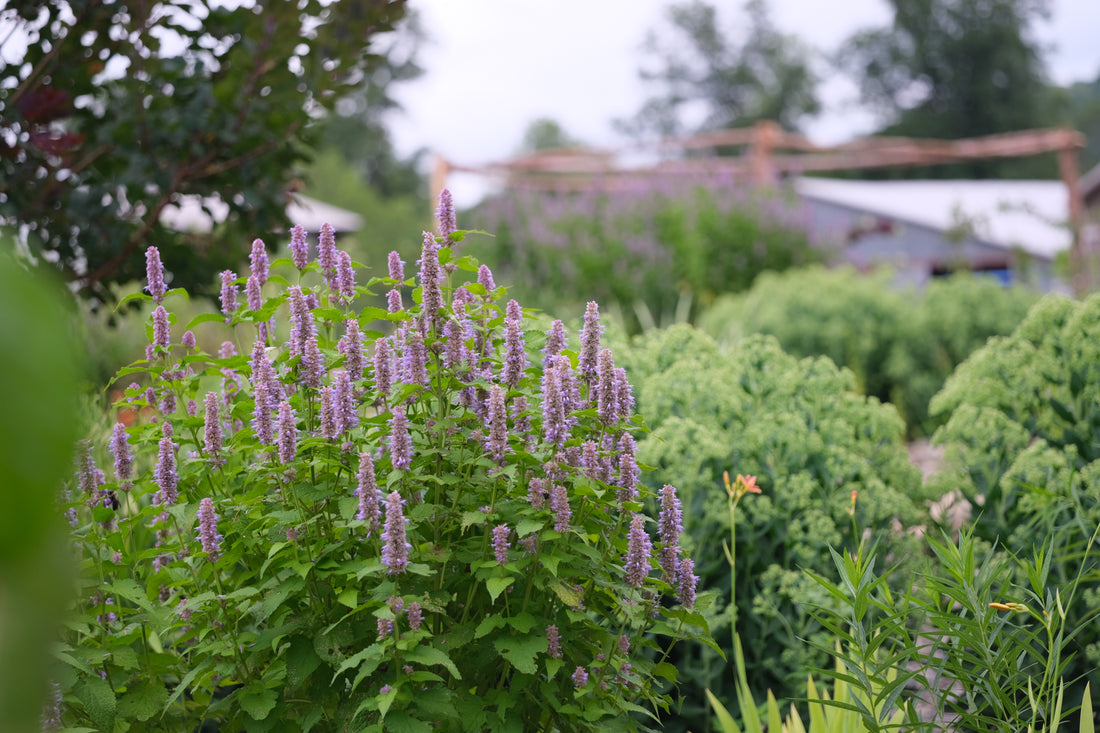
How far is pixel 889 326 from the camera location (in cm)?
777

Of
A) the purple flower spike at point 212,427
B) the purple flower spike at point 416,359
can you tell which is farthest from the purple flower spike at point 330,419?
the purple flower spike at point 212,427

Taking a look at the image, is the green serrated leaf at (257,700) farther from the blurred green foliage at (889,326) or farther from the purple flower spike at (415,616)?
the blurred green foliage at (889,326)

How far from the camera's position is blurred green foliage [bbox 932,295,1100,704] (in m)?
2.76

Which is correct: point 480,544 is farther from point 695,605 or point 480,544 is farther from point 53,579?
point 53,579

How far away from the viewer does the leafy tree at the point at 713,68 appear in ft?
169

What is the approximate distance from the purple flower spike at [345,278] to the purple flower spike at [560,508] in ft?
2.14

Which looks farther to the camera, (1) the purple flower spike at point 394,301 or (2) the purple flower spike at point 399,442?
(1) the purple flower spike at point 394,301

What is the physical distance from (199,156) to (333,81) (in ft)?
2.02

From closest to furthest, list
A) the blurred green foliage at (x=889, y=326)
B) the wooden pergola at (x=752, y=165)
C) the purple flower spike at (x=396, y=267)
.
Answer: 1. the purple flower spike at (x=396, y=267)
2. the blurred green foliage at (x=889, y=326)
3. the wooden pergola at (x=752, y=165)

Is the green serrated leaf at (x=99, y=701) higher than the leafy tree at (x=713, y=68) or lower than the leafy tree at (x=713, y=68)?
lower

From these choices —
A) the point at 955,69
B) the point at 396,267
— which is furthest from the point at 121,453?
the point at 955,69

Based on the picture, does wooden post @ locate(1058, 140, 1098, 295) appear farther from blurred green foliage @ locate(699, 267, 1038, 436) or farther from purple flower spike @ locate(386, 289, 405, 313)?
purple flower spike @ locate(386, 289, 405, 313)

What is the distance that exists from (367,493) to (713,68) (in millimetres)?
55157

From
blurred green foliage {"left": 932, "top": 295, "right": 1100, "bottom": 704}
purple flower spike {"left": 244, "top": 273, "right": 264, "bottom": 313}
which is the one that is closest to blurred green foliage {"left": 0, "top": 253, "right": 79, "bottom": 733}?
purple flower spike {"left": 244, "top": 273, "right": 264, "bottom": 313}
